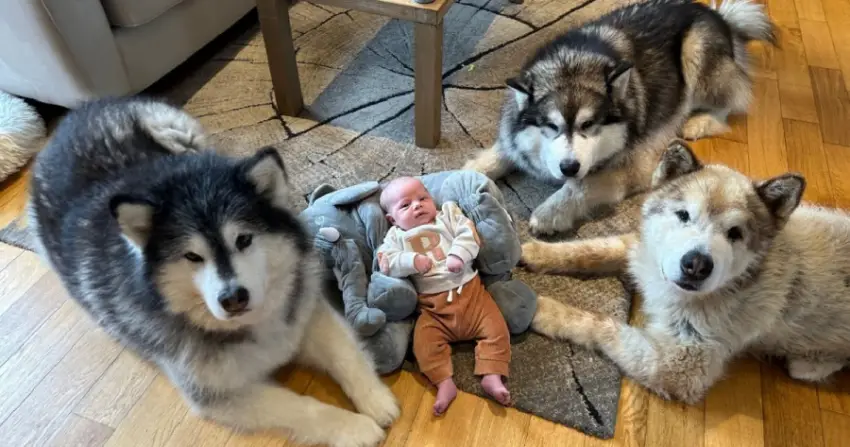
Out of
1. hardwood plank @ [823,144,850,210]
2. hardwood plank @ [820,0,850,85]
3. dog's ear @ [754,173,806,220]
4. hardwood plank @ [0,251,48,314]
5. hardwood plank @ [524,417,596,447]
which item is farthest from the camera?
hardwood plank @ [820,0,850,85]

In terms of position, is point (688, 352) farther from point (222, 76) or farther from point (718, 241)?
point (222, 76)

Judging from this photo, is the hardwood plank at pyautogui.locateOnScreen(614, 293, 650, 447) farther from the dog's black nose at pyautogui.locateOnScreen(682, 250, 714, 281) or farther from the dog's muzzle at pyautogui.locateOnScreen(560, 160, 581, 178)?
the dog's muzzle at pyautogui.locateOnScreen(560, 160, 581, 178)

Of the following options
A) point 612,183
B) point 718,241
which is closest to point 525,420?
point 718,241

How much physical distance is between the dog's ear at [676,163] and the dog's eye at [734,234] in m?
0.23

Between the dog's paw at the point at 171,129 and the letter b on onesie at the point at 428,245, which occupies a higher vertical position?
the dog's paw at the point at 171,129

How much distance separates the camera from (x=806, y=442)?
64.8 inches

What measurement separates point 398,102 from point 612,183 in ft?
3.71

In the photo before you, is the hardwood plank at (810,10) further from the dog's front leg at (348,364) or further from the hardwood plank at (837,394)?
the dog's front leg at (348,364)

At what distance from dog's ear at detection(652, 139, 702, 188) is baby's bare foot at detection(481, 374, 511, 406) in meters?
0.78

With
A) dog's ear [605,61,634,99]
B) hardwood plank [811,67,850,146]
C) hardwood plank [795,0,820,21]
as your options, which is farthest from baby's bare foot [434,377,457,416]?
hardwood plank [795,0,820,21]

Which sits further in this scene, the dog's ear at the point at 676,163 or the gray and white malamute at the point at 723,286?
the dog's ear at the point at 676,163

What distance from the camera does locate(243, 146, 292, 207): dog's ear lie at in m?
1.34

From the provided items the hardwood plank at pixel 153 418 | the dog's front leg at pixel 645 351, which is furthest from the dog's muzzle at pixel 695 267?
the hardwood plank at pixel 153 418

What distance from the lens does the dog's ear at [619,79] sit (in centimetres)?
214
